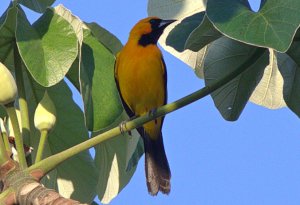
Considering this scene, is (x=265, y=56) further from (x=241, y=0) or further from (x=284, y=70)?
(x=241, y=0)

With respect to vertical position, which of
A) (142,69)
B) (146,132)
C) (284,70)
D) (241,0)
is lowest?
(146,132)

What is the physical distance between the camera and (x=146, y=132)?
3791 millimetres

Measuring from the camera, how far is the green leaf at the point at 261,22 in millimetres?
1939

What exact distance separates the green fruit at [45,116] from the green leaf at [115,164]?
18.8 inches

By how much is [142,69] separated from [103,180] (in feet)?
3.12

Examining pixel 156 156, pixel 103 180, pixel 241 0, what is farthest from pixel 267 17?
pixel 156 156

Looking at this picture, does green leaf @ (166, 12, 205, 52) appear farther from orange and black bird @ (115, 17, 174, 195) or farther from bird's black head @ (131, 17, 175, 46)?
bird's black head @ (131, 17, 175, 46)

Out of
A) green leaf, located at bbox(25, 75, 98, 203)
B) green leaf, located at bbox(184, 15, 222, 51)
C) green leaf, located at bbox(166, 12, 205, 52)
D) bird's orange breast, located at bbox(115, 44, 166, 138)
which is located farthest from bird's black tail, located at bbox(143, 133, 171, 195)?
green leaf, located at bbox(184, 15, 222, 51)

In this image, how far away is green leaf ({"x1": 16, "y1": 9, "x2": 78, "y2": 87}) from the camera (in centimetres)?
239

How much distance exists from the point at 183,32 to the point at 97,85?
384mm

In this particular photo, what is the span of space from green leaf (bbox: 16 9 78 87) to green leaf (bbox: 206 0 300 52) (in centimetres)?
55

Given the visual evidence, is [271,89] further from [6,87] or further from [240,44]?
[6,87]

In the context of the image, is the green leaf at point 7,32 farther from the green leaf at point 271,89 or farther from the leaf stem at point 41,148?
the green leaf at point 271,89

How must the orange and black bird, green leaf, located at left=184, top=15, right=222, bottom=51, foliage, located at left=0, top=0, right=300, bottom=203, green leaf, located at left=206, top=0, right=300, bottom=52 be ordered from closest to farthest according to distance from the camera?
1. green leaf, located at left=206, top=0, right=300, bottom=52
2. foliage, located at left=0, top=0, right=300, bottom=203
3. green leaf, located at left=184, top=15, right=222, bottom=51
4. the orange and black bird
